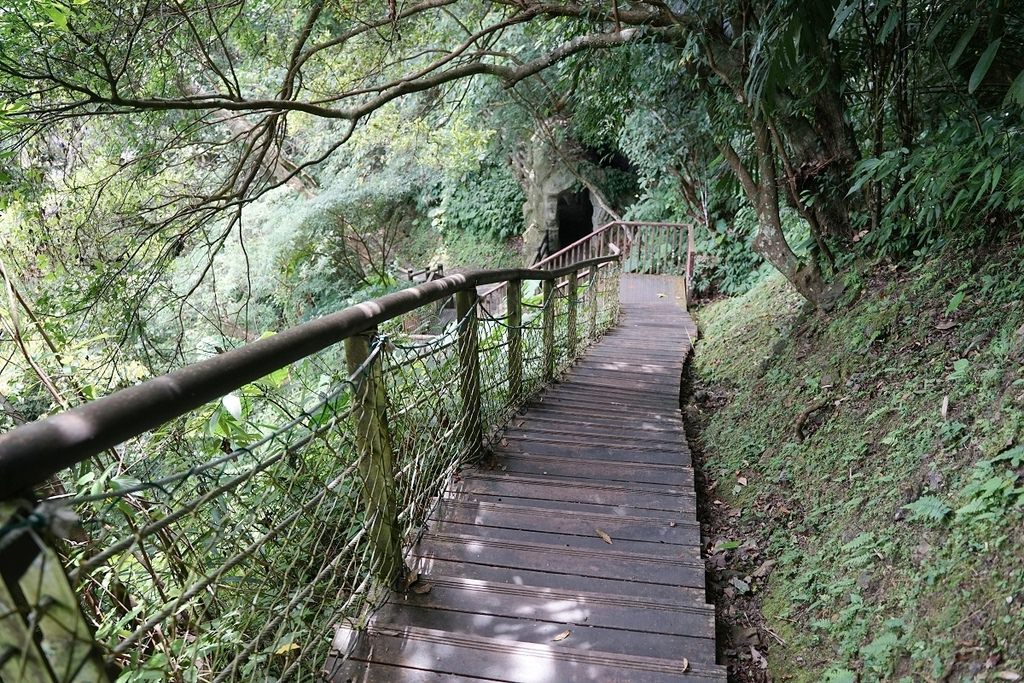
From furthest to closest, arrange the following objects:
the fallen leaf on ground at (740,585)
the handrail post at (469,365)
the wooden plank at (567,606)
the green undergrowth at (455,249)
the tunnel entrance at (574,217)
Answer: the green undergrowth at (455,249) < the tunnel entrance at (574,217) < the handrail post at (469,365) < the fallen leaf on ground at (740,585) < the wooden plank at (567,606)

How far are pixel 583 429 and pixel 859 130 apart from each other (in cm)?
331

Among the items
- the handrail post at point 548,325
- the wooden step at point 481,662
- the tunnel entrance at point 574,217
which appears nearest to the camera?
the wooden step at point 481,662

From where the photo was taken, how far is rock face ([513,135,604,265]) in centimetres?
1405

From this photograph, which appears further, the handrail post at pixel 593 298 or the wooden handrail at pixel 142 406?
the handrail post at pixel 593 298

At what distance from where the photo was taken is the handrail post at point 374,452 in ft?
5.65

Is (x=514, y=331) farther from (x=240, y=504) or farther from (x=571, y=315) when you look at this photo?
(x=240, y=504)

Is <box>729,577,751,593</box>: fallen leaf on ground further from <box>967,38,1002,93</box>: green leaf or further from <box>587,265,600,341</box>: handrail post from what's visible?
<box>587,265,600,341</box>: handrail post

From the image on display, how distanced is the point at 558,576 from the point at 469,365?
39.9 inches

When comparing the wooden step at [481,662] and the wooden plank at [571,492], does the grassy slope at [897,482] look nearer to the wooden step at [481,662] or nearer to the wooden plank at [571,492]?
the wooden plank at [571,492]

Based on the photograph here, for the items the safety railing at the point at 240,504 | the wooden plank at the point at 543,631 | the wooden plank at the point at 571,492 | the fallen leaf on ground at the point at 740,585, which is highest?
the safety railing at the point at 240,504

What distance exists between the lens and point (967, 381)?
264 cm

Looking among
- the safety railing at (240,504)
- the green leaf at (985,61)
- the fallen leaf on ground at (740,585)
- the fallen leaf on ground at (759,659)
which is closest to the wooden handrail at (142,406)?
the safety railing at (240,504)

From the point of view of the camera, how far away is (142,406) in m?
0.95

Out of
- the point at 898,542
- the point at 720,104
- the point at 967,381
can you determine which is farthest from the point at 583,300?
the point at 898,542
